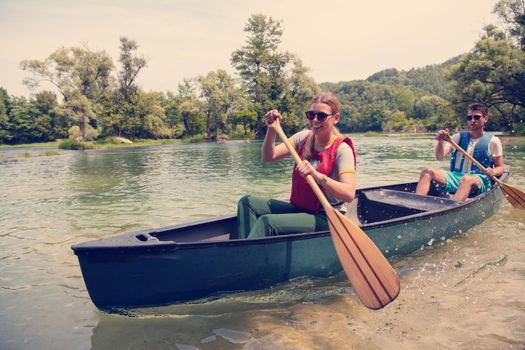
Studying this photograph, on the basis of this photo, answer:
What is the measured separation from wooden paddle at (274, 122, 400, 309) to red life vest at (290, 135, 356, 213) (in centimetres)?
25

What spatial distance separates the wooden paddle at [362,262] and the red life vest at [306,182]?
249mm

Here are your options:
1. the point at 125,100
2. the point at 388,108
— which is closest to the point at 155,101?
the point at 125,100

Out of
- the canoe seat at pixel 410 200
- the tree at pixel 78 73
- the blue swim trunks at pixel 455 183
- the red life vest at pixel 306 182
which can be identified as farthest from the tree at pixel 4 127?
the red life vest at pixel 306 182

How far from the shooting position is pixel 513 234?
5812 millimetres

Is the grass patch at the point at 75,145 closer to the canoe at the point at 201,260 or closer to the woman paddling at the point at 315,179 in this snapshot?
the canoe at the point at 201,260

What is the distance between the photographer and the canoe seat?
534cm

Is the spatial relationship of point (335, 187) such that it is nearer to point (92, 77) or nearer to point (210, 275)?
point (210, 275)

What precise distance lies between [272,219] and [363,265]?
94 centimetres

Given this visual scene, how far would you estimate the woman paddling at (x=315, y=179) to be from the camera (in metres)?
3.55

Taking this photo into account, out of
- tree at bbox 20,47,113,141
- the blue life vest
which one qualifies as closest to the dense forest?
tree at bbox 20,47,113,141

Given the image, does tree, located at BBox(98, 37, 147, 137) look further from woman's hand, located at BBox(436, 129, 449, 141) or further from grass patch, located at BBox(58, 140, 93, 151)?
woman's hand, located at BBox(436, 129, 449, 141)

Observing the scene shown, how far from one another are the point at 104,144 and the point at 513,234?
1718 inches

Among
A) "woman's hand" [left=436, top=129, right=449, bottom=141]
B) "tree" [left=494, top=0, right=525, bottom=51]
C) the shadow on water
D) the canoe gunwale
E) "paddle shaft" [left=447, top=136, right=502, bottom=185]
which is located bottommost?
the shadow on water

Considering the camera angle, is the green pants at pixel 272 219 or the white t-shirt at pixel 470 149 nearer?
the green pants at pixel 272 219
